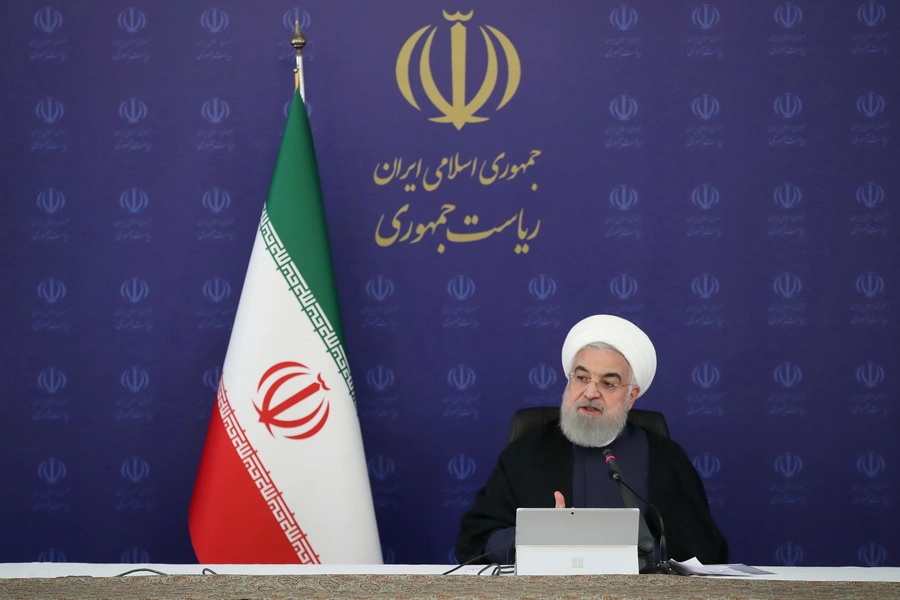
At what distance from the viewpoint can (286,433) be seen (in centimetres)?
319

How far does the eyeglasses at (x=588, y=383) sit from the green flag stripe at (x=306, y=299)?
2.65 feet

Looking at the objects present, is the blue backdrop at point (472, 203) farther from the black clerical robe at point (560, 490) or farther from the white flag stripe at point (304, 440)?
the black clerical robe at point (560, 490)

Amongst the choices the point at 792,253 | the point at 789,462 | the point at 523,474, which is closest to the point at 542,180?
the point at 792,253

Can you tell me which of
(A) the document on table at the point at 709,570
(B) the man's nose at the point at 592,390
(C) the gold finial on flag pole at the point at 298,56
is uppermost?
(C) the gold finial on flag pole at the point at 298,56

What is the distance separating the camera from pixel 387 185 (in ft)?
12.2

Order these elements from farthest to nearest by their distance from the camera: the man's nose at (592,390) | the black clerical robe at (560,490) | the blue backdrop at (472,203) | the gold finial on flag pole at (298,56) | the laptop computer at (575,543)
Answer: the blue backdrop at (472,203), the gold finial on flag pole at (298,56), the man's nose at (592,390), the black clerical robe at (560,490), the laptop computer at (575,543)

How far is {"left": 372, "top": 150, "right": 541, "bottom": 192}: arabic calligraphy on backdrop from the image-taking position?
12.1ft

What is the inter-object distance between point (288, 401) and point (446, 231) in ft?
3.20

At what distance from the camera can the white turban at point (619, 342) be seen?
3.01 m

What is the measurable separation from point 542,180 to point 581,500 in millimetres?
1337

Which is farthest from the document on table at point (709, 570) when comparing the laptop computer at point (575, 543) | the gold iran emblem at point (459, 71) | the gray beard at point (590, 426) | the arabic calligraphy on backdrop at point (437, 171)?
the gold iran emblem at point (459, 71)

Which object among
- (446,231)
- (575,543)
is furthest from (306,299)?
(575,543)

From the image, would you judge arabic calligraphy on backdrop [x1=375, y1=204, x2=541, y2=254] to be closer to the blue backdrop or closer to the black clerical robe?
the blue backdrop

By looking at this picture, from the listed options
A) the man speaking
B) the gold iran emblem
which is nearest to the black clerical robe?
the man speaking
